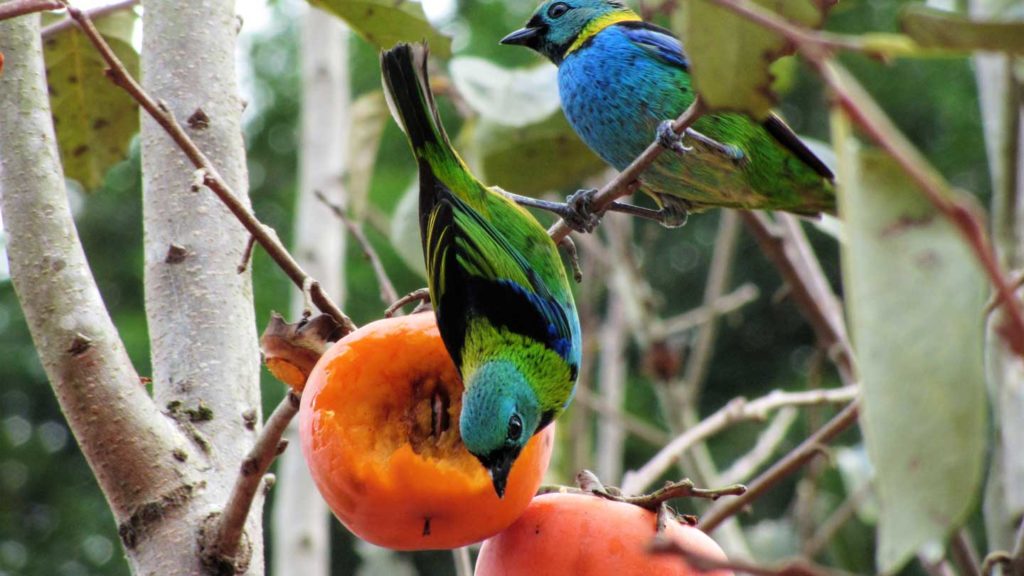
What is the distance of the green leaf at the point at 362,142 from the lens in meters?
3.20

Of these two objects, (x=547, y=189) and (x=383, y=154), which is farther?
(x=383, y=154)

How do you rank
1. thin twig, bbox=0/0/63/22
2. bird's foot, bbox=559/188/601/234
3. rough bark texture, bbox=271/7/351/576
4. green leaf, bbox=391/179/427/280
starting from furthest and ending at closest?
rough bark texture, bbox=271/7/351/576
green leaf, bbox=391/179/427/280
bird's foot, bbox=559/188/601/234
thin twig, bbox=0/0/63/22

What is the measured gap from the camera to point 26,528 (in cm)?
1313

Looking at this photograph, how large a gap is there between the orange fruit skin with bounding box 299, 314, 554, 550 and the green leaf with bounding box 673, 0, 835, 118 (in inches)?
20.6

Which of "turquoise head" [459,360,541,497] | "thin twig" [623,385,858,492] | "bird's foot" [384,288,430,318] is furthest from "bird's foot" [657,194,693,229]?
"bird's foot" [384,288,430,318]

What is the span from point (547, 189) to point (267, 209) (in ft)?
35.9

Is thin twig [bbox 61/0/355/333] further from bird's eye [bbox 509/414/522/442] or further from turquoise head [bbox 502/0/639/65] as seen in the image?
turquoise head [bbox 502/0/639/65]

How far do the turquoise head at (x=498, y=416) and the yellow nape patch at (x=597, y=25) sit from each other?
141 cm

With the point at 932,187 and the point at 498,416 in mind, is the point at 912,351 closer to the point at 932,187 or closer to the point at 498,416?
the point at 932,187

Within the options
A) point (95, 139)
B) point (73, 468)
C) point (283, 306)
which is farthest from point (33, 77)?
point (73, 468)

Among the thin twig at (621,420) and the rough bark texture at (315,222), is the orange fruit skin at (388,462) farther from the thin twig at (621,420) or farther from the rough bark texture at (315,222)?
the rough bark texture at (315,222)

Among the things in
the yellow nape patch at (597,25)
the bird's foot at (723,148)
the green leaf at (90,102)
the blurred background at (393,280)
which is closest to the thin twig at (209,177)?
the green leaf at (90,102)

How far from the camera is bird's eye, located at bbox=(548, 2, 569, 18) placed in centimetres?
302

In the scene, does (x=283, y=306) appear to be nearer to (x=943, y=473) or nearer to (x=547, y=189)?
(x=547, y=189)
